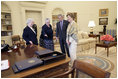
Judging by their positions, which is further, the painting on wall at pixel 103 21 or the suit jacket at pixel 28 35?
the painting on wall at pixel 103 21

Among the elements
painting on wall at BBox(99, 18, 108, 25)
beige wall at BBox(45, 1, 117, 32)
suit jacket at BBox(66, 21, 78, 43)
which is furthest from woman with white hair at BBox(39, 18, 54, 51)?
painting on wall at BBox(99, 18, 108, 25)

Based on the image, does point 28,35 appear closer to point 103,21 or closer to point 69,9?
point 69,9

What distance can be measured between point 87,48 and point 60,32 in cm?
240

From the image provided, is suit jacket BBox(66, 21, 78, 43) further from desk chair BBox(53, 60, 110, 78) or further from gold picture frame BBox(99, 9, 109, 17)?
gold picture frame BBox(99, 9, 109, 17)

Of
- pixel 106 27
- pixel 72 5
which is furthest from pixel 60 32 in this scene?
pixel 106 27

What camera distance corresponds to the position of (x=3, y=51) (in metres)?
1.82

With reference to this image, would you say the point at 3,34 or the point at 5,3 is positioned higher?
the point at 5,3

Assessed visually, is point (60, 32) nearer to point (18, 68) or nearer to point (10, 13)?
point (18, 68)

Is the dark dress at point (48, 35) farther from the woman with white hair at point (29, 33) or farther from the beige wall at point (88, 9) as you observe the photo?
the beige wall at point (88, 9)

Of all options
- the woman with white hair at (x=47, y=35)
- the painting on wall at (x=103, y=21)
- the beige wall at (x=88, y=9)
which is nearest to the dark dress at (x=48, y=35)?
the woman with white hair at (x=47, y=35)

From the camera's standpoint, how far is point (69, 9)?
21.3 ft

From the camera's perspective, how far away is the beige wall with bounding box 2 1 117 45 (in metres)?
4.95

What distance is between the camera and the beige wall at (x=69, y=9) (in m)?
4.95

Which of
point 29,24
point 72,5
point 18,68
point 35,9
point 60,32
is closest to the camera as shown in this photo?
point 18,68
